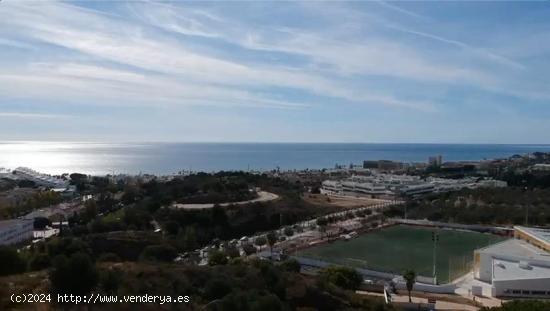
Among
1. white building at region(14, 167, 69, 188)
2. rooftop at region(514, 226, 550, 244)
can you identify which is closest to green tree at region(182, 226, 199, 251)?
rooftop at region(514, 226, 550, 244)

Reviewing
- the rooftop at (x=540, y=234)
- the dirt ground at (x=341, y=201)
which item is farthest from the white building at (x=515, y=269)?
the dirt ground at (x=341, y=201)

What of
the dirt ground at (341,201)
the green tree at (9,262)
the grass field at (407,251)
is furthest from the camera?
the dirt ground at (341,201)

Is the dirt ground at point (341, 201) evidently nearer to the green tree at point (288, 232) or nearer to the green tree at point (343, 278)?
the green tree at point (288, 232)

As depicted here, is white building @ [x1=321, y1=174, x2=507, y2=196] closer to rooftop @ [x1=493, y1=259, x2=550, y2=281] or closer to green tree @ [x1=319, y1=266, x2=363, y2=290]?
rooftop @ [x1=493, y1=259, x2=550, y2=281]

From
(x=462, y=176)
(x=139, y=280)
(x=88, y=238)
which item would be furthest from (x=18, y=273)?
(x=462, y=176)

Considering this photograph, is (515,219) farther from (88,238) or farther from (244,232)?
(88,238)
